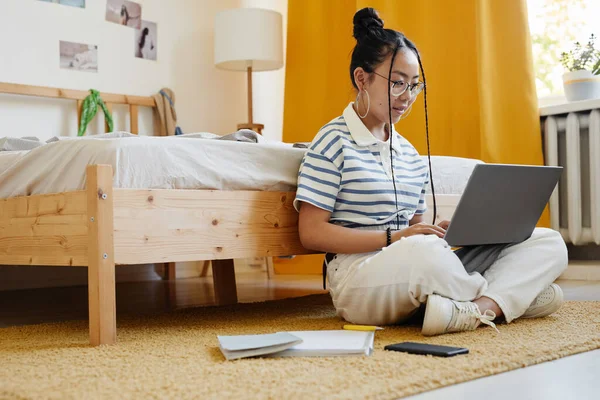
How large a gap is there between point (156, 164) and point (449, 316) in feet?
2.07

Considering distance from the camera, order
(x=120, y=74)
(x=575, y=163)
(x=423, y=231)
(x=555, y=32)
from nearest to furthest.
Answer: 1. (x=423, y=231)
2. (x=575, y=163)
3. (x=555, y=32)
4. (x=120, y=74)

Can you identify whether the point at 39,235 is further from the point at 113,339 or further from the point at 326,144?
the point at 326,144

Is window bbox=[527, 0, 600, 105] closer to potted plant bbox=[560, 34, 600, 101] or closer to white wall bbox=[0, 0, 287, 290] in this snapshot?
potted plant bbox=[560, 34, 600, 101]

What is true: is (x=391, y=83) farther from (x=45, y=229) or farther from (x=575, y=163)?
(x=575, y=163)

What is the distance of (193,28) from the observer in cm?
329

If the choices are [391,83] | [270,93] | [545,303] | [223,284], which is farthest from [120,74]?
[545,303]

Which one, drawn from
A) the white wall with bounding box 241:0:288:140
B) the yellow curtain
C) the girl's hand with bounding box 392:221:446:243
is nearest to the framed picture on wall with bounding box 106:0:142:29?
the white wall with bounding box 241:0:288:140

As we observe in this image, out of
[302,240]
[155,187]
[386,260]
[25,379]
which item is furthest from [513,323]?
[25,379]

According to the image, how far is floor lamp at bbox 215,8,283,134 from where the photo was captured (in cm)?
302

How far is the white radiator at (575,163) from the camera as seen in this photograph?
2.55m

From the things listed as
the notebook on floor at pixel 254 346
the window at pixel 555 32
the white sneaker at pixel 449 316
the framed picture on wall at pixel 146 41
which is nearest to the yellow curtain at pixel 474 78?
the window at pixel 555 32

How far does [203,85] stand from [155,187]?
1.94 m

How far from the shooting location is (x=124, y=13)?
304cm

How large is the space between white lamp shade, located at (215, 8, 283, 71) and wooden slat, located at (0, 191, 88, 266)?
1.53m
